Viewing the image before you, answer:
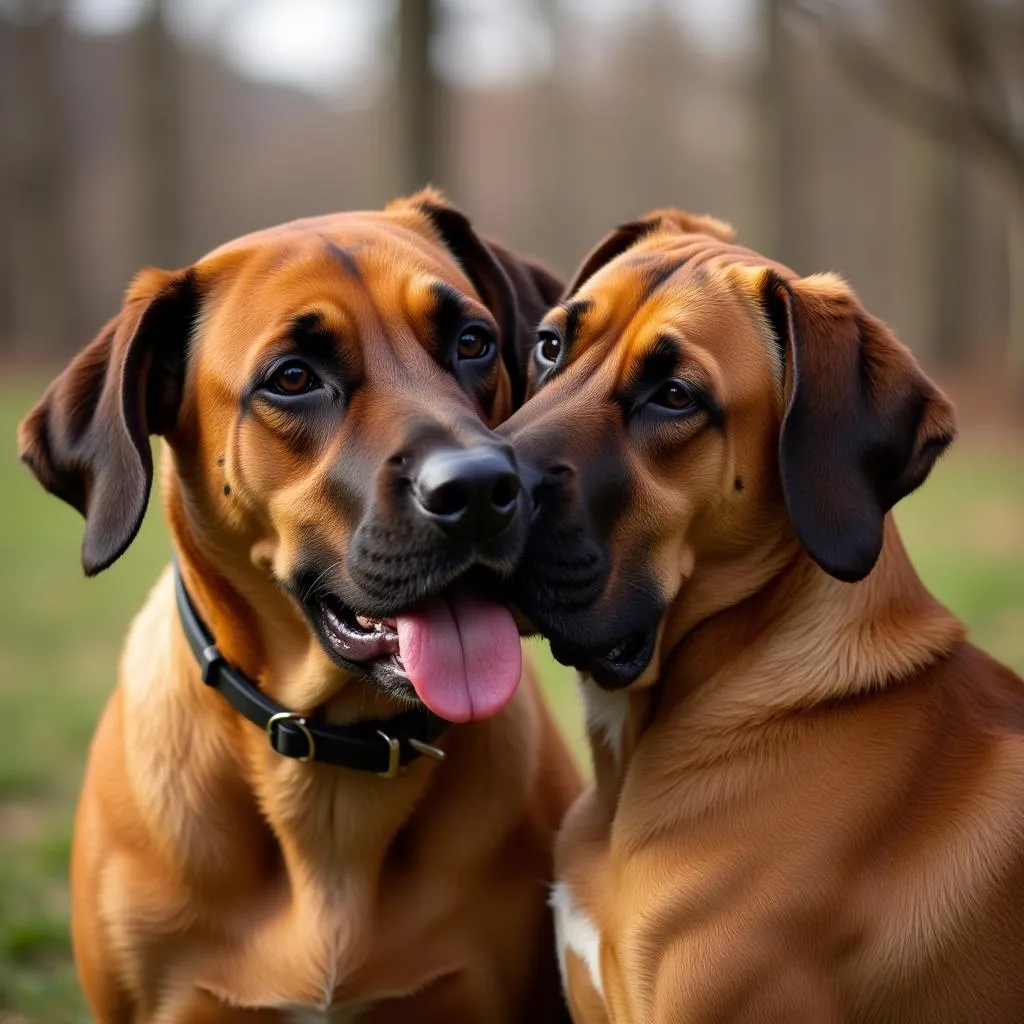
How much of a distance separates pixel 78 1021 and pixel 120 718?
4.03ft

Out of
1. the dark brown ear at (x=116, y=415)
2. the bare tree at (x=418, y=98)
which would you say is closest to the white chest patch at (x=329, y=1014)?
the dark brown ear at (x=116, y=415)

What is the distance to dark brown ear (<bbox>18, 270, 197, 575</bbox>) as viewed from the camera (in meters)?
3.61

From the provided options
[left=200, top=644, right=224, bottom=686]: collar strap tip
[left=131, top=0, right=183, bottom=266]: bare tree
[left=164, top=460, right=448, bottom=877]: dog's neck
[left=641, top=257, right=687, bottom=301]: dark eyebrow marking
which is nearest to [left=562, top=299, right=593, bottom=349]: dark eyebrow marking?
[left=641, top=257, right=687, bottom=301]: dark eyebrow marking

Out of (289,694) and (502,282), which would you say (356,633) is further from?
(502,282)

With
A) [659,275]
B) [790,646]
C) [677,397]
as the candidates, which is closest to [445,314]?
[659,275]

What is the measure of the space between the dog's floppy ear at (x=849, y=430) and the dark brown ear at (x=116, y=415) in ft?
5.39

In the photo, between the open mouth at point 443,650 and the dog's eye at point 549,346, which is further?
the dog's eye at point 549,346

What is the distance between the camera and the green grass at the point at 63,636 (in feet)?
17.2

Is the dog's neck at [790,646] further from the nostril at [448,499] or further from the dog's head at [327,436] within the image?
the nostril at [448,499]

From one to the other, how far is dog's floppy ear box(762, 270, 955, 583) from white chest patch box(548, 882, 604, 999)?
109cm

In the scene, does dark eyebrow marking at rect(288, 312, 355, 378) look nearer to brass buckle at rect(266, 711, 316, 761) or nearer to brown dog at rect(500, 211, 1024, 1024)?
brown dog at rect(500, 211, 1024, 1024)

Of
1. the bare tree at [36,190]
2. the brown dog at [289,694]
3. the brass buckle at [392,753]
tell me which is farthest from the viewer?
the bare tree at [36,190]

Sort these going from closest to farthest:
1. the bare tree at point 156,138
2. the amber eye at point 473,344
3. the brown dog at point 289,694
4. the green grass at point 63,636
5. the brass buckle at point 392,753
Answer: the brown dog at point 289,694
the brass buckle at point 392,753
the amber eye at point 473,344
the green grass at point 63,636
the bare tree at point 156,138

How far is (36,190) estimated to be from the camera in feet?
99.0
